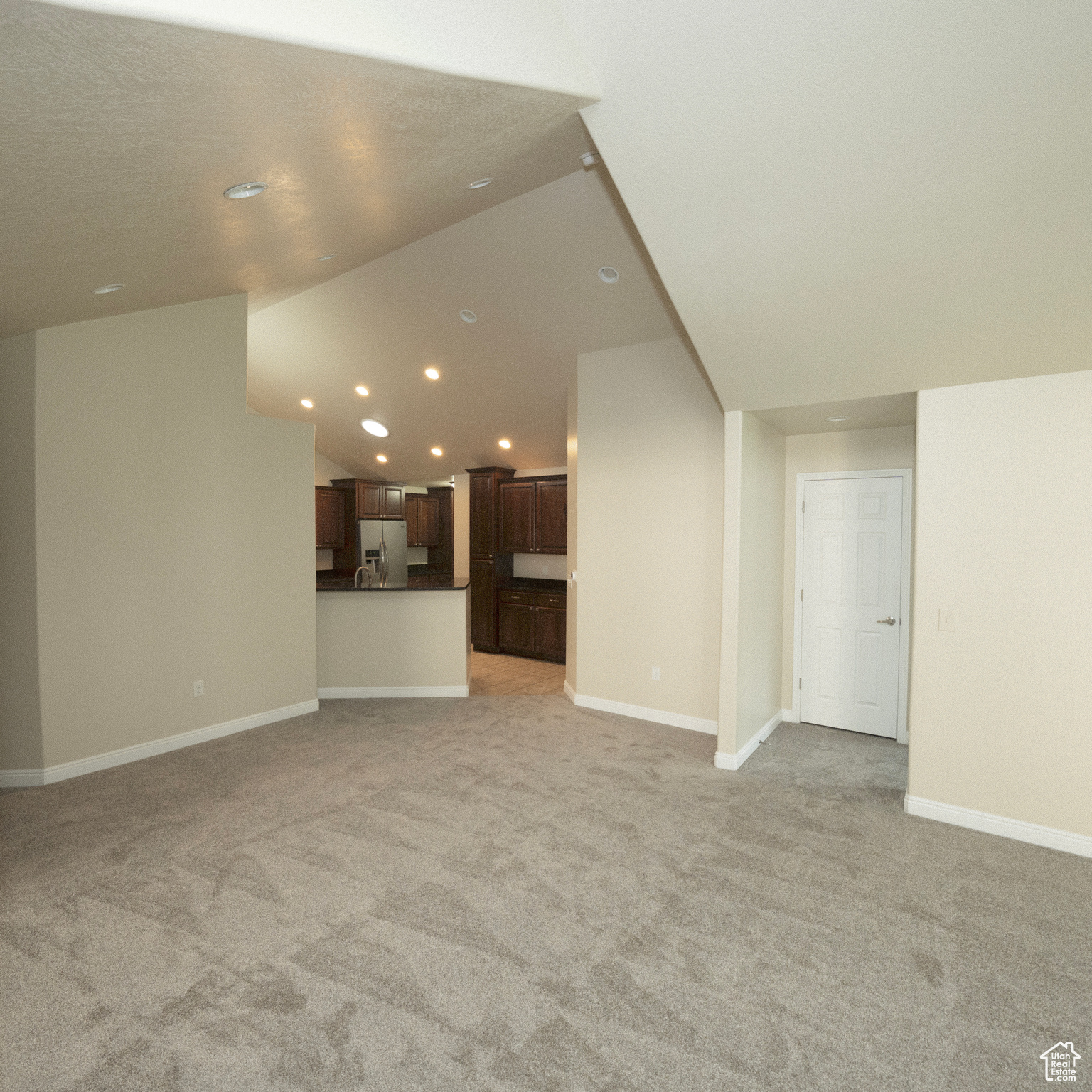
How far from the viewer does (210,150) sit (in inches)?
83.4

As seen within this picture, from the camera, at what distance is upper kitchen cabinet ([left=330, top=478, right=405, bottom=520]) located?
9711 millimetres

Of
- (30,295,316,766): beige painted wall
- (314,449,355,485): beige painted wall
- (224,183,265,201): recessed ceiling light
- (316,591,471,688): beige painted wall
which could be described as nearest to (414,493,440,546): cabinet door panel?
(314,449,355,485): beige painted wall

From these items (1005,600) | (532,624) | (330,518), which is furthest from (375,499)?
(1005,600)

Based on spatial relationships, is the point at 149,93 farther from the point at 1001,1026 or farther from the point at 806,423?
the point at 806,423

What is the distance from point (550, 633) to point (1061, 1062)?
610cm

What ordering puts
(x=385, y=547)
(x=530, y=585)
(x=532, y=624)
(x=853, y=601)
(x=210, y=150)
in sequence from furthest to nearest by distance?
1. (x=385, y=547)
2. (x=530, y=585)
3. (x=532, y=624)
4. (x=853, y=601)
5. (x=210, y=150)

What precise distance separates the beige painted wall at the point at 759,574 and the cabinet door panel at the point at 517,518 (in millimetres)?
3449

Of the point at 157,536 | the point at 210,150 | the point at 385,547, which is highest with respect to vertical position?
the point at 210,150

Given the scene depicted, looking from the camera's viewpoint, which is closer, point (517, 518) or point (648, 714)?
point (648, 714)

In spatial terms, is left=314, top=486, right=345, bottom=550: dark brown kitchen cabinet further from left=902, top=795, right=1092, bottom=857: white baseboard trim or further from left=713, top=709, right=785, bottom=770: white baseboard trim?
left=902, top=795, right=1092, bottom=857: white baseboard trim

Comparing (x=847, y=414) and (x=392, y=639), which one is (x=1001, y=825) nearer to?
(x=847, y=414)

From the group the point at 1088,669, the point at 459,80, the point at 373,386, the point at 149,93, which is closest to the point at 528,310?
the point at 373,386

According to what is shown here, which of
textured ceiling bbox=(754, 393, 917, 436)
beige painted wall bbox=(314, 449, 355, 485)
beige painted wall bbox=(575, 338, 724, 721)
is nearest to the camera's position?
textured ceiling bbox=(754, 393, 917, 436)

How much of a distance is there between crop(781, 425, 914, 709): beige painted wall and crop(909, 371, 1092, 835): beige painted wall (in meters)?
1.44
